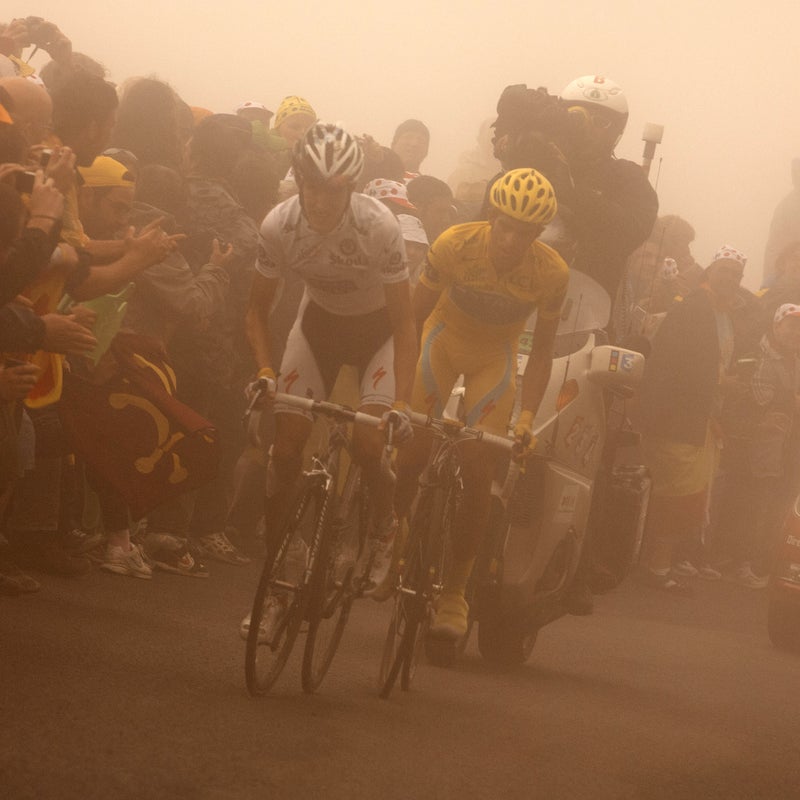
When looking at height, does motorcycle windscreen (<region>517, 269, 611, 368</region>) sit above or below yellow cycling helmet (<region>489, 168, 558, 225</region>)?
below

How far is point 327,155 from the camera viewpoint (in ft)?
24.9

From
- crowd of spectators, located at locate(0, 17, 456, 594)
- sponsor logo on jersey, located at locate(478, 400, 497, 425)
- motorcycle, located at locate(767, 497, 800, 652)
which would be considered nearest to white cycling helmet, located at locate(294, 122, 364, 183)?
crowd of spectators, located at locate(0, 17, 456, 594)

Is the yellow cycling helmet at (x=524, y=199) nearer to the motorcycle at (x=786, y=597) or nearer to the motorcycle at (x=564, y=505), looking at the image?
the motorcycle at (x=564, y=505)

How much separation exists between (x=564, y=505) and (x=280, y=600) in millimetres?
2524

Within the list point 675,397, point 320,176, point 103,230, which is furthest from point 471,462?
point 675,397

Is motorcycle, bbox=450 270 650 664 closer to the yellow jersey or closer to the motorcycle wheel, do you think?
the yellow jersey

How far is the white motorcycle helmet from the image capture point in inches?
422

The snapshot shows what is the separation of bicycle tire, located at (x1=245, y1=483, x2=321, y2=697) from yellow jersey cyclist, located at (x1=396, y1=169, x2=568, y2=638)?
1196 mm

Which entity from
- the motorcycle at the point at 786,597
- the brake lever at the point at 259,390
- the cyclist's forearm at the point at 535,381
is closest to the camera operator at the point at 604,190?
the cyclist's forearm at the point at 535,381

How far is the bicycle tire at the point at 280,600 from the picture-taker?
713cm

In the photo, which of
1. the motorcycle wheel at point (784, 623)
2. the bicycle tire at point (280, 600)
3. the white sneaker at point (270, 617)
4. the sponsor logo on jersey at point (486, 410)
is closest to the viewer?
the bicycle tire at point (280, 600)

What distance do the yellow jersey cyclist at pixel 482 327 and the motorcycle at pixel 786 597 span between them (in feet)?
14.9

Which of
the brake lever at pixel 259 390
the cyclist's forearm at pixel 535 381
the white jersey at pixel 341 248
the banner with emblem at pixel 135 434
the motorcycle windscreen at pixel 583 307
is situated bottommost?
the banner with emblem at pixel 135 434

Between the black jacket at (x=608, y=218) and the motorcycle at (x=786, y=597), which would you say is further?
the motorcycle at (x=786, y=597)
